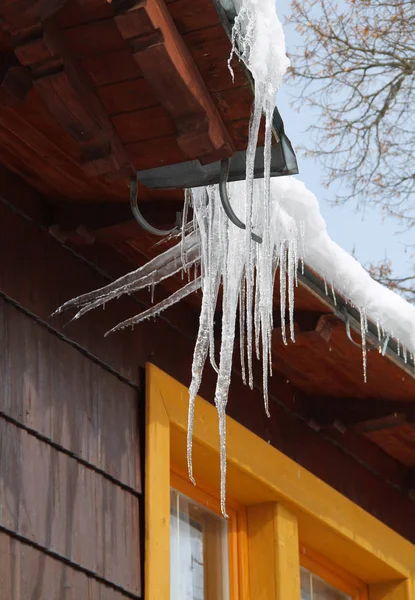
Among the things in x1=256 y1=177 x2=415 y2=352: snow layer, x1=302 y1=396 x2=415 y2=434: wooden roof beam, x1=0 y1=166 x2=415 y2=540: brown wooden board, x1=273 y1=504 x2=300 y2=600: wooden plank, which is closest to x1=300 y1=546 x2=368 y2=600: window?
x1=0 y1=166 x2=415 y2=540: brown wooden board

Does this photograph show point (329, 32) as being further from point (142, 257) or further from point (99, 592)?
point (99, 592)

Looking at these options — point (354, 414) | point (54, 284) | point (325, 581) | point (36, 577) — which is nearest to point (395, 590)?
point (325, 581)

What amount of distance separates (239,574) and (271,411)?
657 millimetres

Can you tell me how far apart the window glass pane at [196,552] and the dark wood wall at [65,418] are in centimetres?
52

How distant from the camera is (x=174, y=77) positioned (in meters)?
3.01

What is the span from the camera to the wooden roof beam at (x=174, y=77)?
9.43 ft

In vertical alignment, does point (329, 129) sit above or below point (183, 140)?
above

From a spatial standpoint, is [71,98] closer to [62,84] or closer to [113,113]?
[62,84]

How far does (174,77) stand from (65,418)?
1.23m

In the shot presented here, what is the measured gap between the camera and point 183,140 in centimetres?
322

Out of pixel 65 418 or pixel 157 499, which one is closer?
pixel 65 418

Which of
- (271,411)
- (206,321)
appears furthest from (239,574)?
(206,321)

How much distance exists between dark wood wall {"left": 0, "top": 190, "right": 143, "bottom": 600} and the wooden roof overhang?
16cm

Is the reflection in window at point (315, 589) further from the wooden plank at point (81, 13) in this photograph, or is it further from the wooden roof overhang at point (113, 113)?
the wooden plank at point (81, 13)
